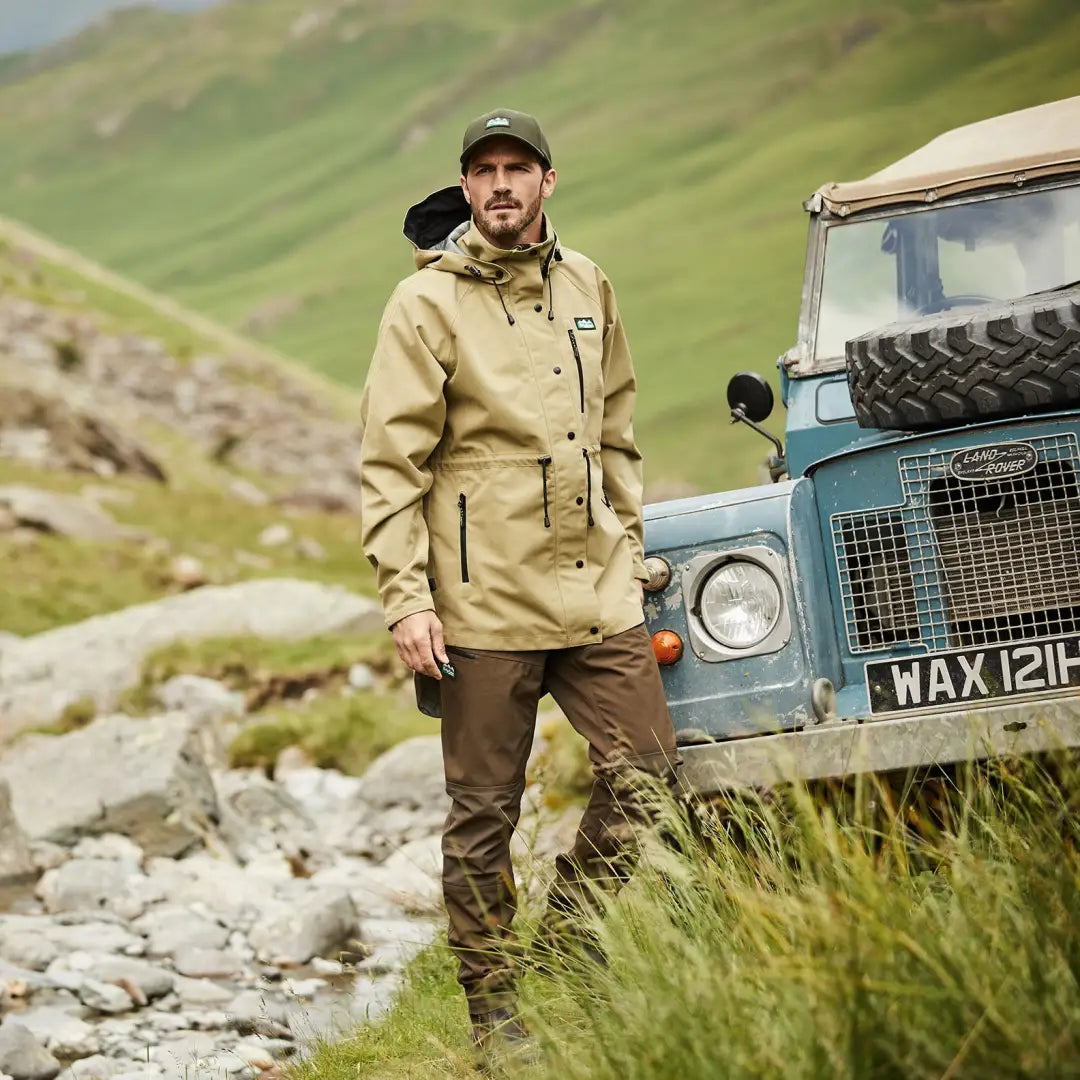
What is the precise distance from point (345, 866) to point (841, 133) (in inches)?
2410

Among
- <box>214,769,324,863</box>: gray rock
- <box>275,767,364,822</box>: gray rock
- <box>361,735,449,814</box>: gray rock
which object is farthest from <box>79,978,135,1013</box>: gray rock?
<box>275,767,364,822</box>: gray rock

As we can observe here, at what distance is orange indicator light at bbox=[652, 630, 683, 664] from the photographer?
5027mm

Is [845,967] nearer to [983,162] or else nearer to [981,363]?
[981,363]

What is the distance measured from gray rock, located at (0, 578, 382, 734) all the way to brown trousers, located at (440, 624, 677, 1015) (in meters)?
10.4

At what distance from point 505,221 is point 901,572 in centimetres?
158

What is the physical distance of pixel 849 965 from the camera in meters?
2.89

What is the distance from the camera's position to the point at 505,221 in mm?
4621

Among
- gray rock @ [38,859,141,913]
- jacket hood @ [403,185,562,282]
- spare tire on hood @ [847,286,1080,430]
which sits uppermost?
jacket hood @ [403,185,562,282]

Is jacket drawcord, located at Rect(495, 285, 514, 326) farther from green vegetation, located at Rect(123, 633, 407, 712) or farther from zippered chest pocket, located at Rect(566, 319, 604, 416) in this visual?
green vegetation, located at Rect(123, 633, 407, 712)

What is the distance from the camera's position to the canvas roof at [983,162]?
623cm

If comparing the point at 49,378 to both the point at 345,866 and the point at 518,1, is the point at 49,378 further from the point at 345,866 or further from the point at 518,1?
the point at 518,1

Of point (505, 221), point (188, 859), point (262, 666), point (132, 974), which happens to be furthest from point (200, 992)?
point (262, 666)

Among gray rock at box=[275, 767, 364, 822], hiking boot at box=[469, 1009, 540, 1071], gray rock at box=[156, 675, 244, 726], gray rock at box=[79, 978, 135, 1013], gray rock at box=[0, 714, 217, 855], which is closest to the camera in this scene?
hiking boot at box=[469, 1009, 540, 1071]

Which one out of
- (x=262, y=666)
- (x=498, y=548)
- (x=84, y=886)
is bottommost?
(x=84, y=886)
